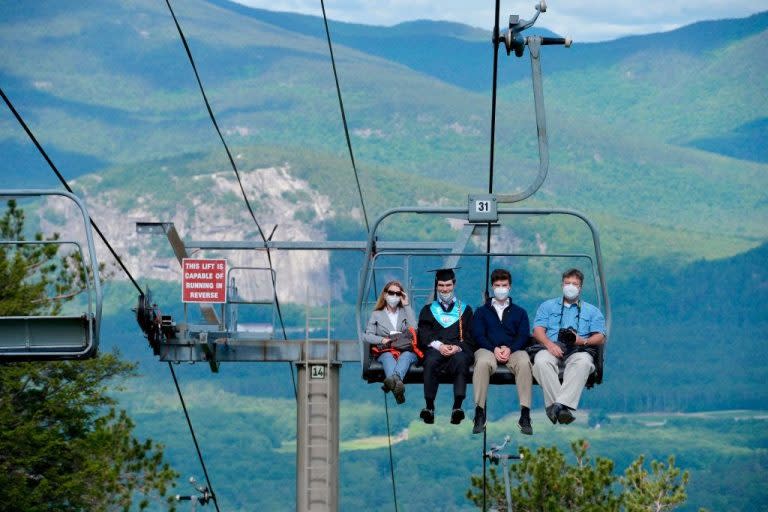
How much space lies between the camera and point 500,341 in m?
20.0

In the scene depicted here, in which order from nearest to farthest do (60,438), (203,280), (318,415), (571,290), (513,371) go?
1. (571,290)
2. (513,371)
3. (318,415)
4. (203,280)
5. (60,438)

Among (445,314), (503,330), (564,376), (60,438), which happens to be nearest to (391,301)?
(445,314)

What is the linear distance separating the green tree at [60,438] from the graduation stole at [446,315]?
129ft

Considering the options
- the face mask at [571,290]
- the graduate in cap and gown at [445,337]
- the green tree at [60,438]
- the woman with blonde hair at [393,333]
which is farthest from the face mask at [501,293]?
the green tree at [60,438]

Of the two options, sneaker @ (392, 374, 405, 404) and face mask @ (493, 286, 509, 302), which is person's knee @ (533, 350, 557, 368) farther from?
sneaker @ (392, 374, 405, 404)

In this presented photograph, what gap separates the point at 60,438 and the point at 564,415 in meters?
45.7

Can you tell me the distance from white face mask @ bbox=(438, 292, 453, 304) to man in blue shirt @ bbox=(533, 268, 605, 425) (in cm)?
87

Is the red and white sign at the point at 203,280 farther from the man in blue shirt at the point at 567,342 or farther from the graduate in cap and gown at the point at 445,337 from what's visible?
the man in blue shirt at the point at 567,342

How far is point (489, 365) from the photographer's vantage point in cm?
1984

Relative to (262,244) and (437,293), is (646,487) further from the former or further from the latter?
(437,293)

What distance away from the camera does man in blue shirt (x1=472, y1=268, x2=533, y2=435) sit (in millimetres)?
19812

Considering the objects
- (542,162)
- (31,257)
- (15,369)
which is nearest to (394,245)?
(542,162)

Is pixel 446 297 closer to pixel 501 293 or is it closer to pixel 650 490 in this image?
pixel 501 293

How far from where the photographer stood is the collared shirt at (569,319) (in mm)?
20016
